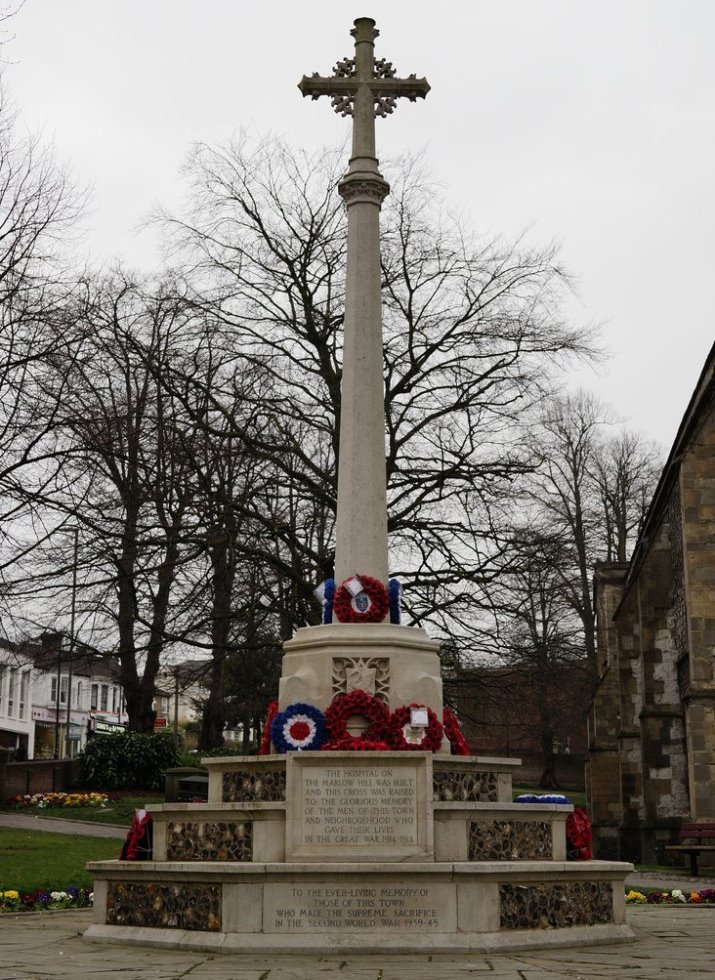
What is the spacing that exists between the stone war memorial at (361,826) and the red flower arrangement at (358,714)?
15 millimetres

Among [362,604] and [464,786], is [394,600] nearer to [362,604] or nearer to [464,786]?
[362,604]

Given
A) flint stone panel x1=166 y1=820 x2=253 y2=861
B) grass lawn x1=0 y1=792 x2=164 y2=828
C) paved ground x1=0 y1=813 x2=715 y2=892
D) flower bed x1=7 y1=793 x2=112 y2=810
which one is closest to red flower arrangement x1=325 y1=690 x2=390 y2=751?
flint stone panel x1=166 y1=820 x2=253 y2=861

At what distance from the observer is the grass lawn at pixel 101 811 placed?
81.6 ft

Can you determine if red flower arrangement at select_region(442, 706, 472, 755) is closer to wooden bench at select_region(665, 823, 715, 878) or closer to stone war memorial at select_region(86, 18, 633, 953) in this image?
stone war memorial at select_region(86, 18, 633, 953)

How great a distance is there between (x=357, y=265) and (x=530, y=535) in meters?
10.6


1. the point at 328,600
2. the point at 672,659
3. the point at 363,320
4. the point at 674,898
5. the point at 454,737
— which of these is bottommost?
the point at 674,898

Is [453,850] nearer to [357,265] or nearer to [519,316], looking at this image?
[357,265]

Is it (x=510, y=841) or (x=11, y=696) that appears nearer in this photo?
(x=510, y=841)

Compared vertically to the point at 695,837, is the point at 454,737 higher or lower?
higher

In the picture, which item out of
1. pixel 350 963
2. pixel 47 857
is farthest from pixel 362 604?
pixel 47 857

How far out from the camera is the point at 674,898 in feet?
50.4

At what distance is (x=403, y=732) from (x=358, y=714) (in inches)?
18.3

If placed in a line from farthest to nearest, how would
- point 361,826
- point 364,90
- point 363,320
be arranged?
point 364,90, point 363,320, point 361,826

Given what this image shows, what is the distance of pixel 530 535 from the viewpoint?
23.0m
